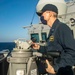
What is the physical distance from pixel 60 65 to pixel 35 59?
26.5 inches

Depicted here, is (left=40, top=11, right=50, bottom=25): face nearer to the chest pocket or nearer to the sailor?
the sailor

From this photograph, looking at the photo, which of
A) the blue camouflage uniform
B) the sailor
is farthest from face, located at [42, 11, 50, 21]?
the blue camouflage uniform

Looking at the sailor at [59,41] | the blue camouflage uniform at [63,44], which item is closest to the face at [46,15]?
the sailor at [59,41]

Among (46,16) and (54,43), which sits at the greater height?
(46,16)

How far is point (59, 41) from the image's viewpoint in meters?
2.41

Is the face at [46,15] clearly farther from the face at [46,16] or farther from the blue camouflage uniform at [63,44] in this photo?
the blue camouflage uniform at [63,44]

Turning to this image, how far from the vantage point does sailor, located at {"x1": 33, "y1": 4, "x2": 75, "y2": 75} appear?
7.41 ft

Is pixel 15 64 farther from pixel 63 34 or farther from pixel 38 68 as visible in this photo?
pixel 63 34

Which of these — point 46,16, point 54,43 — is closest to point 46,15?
point 46,16

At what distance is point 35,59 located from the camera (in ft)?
9.50

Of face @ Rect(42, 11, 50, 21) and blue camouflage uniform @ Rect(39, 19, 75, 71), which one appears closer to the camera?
blue camouflage uniform @ Rect(39, 19, 75, 71)

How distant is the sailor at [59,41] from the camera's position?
88.9 inches

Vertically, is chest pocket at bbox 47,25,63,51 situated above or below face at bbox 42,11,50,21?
below

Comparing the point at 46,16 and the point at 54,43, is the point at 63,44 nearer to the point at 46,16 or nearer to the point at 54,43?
the point at 54,43
